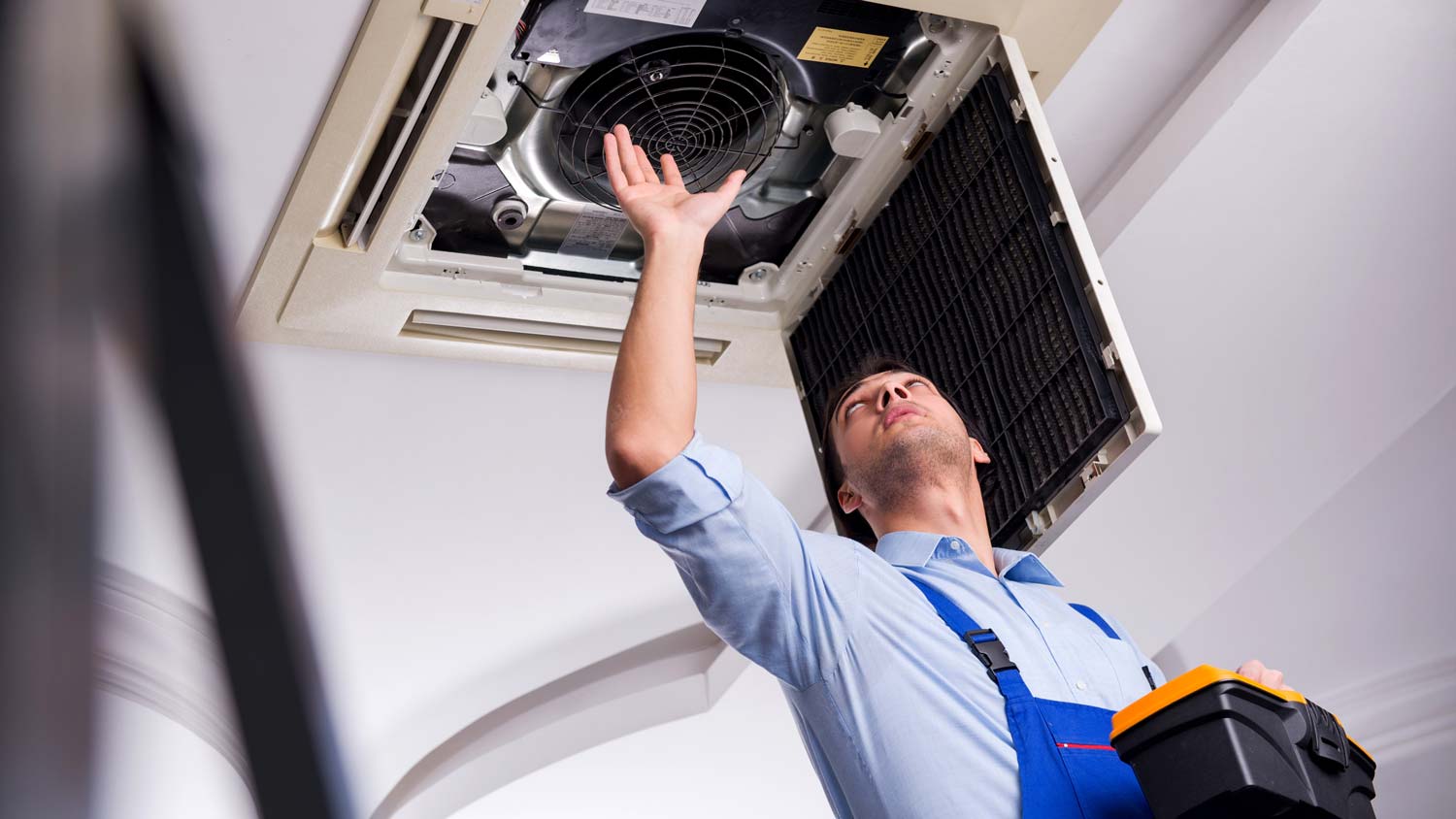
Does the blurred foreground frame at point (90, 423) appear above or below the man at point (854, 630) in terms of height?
below

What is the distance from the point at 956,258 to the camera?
228cm

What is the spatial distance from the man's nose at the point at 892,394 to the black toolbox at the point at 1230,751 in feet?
2.73

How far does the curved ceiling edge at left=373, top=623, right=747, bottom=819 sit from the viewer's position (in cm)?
447

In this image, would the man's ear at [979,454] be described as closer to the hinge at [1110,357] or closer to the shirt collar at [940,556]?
the shirt collar at [940,556]

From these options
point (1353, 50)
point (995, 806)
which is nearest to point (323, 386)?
point (995, 806)

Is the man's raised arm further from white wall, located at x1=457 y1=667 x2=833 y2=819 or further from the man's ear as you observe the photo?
white wall, located at x1=457 y1=667 x2=833 y2=819

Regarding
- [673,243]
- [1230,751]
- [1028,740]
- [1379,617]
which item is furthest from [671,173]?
[1379,617]

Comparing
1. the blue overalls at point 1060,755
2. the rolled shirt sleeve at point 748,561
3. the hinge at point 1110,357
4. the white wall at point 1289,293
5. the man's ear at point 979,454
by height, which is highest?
the white wall at point 1289,293

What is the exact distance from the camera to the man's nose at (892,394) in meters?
2.17

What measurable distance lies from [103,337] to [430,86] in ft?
5.98

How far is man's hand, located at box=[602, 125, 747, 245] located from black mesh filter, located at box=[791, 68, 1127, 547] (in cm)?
61

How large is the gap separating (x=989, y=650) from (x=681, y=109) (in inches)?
43.0

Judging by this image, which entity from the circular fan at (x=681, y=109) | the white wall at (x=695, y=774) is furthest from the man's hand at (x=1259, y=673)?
the white wall at (x=695, y=774)

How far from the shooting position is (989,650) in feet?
5.52
